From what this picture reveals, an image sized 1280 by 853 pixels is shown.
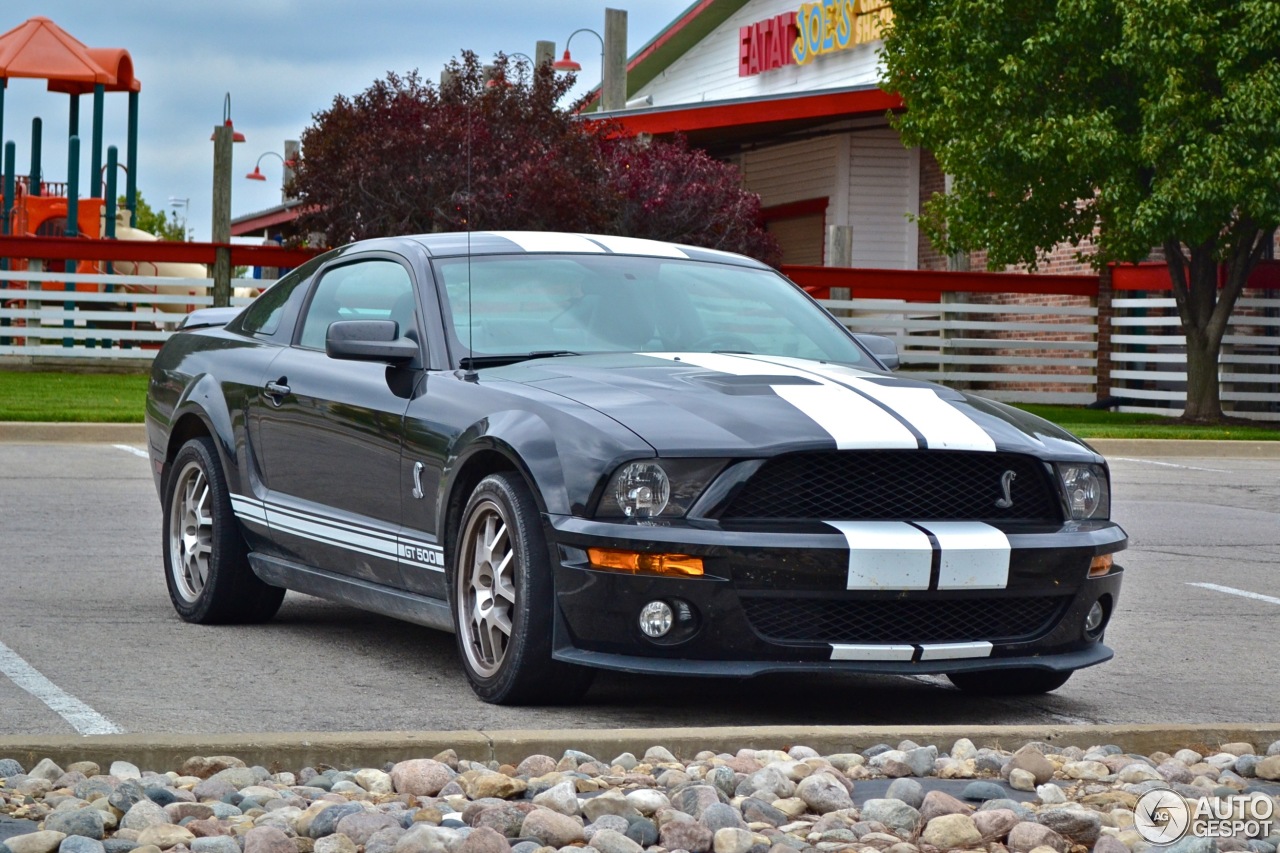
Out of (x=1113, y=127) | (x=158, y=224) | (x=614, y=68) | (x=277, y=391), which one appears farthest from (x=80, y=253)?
(x=158, y=224)

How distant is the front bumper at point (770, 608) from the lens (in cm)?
517

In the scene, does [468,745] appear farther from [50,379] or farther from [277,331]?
[50,379]

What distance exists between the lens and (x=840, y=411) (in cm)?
551

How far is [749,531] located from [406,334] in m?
1.81

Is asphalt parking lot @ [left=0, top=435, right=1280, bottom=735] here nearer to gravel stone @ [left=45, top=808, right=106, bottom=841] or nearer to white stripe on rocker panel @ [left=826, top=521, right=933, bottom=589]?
white stripe on rocker panel @ [left=826, top=521, right=933, bottom=589]

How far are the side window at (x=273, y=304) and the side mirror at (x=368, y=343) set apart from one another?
1.30 m

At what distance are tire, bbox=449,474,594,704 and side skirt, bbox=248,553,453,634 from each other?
17cm

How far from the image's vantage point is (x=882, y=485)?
5.37 metres

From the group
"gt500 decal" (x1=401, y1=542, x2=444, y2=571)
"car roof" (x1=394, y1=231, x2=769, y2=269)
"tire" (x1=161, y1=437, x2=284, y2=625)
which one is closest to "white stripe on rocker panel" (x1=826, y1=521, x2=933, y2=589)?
"gt500 decal" (x1=401, y1=542, x2=444, y2=571)

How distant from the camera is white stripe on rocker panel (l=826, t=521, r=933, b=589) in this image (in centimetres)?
519

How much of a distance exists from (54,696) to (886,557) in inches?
97.4

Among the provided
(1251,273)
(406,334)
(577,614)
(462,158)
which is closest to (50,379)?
(462,158)

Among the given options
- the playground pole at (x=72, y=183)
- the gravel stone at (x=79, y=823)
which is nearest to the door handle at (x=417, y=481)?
the gravel stone at (x=79, y=823)

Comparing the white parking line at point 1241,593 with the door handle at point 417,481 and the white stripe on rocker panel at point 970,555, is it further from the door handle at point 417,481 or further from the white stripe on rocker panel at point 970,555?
the door handle at point 417,481
